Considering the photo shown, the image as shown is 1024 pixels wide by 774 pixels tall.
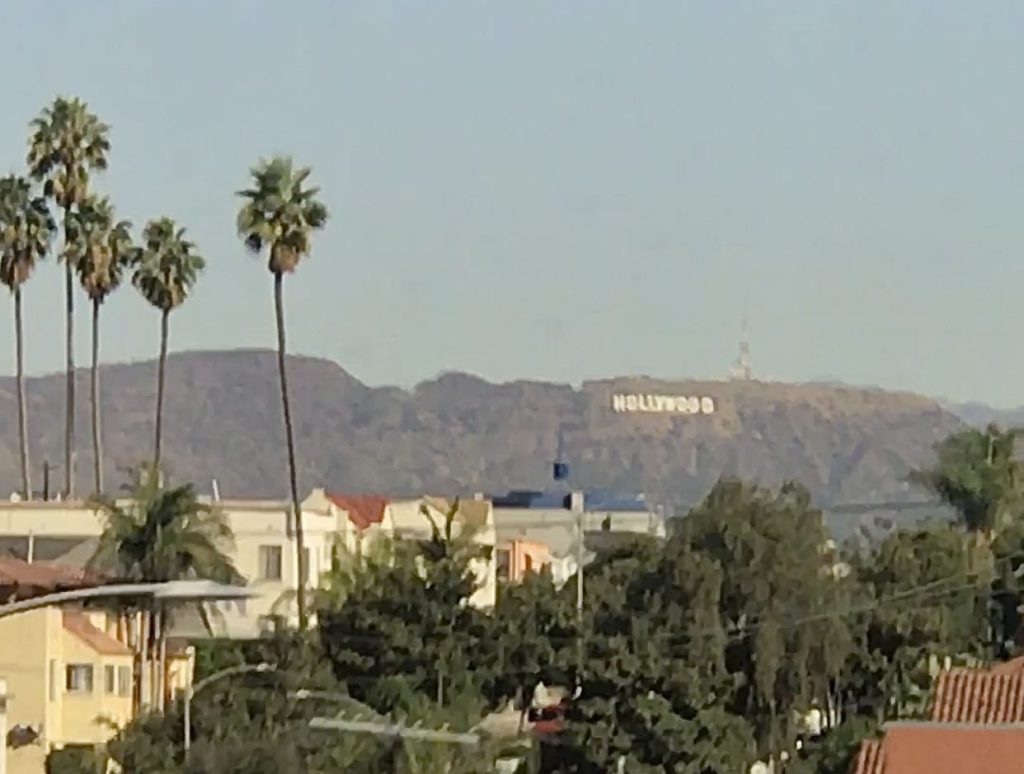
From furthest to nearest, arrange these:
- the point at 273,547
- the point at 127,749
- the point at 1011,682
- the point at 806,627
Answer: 1. the point at 273,547
2. the point at 806,627
3. the point at 127,749
4. the point at 1011,682

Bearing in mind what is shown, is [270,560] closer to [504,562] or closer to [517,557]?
[504,562]

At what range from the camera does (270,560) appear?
104 m

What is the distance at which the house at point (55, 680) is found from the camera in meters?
76.2

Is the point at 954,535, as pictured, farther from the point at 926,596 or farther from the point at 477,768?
the point at 477,768

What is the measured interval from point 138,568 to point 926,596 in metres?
25.5

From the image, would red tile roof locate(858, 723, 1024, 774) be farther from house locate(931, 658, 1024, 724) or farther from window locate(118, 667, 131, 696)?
window locate(118, 667, 131, 696)

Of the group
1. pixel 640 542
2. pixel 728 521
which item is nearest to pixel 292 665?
pixel 728 521


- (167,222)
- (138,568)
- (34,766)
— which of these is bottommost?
(34,766)

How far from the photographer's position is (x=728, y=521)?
77.9 meters

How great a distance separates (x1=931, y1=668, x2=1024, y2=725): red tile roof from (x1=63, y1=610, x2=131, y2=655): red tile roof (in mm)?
29591

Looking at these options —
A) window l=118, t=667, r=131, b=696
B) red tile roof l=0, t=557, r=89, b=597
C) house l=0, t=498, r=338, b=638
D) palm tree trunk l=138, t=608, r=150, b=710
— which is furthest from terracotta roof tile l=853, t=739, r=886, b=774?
house l=0, t=498, r=338, b=638

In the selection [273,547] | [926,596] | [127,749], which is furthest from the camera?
[273,547]

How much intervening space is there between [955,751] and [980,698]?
552cm

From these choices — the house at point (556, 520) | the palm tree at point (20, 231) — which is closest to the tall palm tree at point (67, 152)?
the palm tree at point (20, 231)
